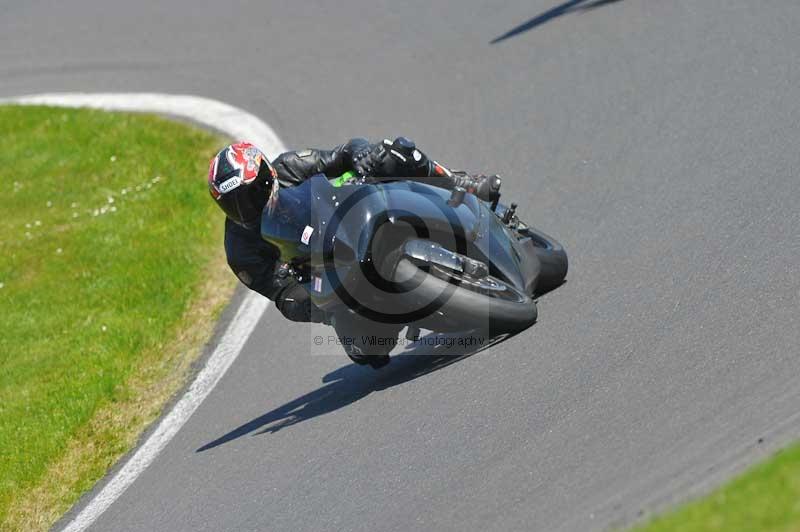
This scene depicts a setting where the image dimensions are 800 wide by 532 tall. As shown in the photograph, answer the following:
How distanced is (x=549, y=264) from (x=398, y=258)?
4.67ft

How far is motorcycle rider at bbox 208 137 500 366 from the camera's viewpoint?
7008 millimetres

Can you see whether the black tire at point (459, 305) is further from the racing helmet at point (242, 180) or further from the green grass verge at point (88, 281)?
the green grass verge at point (88, 281)

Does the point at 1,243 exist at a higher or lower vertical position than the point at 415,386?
lower

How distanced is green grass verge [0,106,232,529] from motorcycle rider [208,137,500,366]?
1680 mm

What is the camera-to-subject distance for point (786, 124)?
9008mm

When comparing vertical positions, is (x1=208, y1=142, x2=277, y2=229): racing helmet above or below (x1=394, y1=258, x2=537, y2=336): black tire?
above

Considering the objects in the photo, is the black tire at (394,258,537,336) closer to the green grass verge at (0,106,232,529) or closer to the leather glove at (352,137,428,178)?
the leather glove at (352,137,428,178)

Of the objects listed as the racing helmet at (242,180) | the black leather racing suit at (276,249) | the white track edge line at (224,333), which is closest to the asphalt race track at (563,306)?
the white track edge line at (224,333)

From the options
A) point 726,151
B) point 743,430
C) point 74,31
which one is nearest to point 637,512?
point 743,430

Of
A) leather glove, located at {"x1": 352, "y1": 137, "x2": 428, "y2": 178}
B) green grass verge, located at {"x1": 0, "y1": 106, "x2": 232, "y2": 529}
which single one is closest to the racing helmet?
leather glove, located at {"x1": 352, "y1": 137, "x2": 428, "y2": 178}

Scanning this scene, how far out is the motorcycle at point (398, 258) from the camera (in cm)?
675

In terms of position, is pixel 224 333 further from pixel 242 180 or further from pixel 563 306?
pixel 563 306

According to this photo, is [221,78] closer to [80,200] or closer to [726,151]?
[80,200]

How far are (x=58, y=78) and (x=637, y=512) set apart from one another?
44.9 feet
